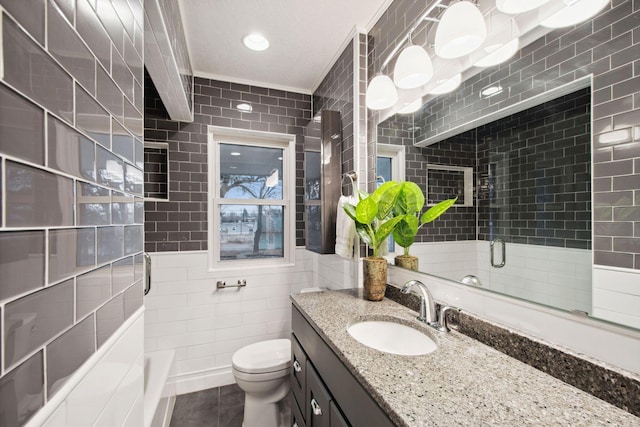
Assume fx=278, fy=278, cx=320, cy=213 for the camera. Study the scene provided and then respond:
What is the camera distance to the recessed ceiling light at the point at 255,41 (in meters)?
1.87

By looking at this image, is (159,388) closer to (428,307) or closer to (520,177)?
(428,307)

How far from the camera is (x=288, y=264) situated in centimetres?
263

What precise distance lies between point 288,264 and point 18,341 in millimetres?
2320

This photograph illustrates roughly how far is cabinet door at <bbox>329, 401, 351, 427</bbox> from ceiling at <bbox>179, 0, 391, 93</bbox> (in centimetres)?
199

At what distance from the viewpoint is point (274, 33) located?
6.04ft

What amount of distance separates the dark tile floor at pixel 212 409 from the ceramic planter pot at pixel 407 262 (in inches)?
56.5

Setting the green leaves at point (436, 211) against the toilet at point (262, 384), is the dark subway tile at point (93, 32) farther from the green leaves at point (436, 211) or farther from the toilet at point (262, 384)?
the toilet at point (262, 384)

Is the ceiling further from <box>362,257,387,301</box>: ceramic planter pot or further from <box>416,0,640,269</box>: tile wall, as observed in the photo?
<box>362,257,387,301</box>: ceramic planter pot

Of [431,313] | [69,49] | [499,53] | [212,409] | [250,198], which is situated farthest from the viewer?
[250,198]

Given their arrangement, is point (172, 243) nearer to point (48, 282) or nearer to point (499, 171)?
point (48, 282)

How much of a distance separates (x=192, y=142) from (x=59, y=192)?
211 cm

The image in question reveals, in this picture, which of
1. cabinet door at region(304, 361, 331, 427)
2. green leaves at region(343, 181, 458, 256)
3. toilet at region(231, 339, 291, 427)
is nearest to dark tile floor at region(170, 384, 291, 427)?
toilet at region(231, 339, 291, 427)

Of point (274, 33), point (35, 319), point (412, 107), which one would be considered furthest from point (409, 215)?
point (274, 33)

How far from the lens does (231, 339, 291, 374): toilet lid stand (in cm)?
176
